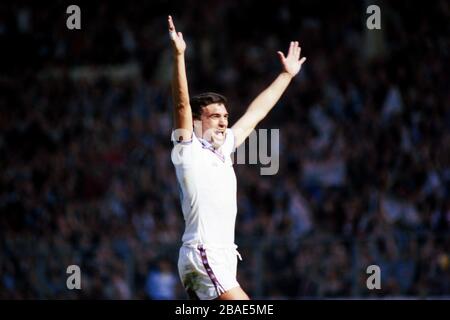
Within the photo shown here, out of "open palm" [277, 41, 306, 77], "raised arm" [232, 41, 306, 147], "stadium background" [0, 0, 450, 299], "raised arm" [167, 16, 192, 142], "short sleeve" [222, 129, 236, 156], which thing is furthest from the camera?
"stadium background" [0, 0, 450, 299]

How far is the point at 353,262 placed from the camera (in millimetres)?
14766

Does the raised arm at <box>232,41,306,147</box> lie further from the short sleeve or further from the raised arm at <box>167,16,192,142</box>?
the raised arm at <box>167,16,192,142</box>

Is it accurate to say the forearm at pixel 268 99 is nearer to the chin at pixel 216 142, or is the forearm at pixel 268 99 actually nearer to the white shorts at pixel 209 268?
the chin at pixel 216 142

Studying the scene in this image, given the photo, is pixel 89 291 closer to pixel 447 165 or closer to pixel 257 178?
pixel 257 178

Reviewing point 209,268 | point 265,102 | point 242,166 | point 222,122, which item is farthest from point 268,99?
point 242,166

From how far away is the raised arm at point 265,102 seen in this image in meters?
9.41

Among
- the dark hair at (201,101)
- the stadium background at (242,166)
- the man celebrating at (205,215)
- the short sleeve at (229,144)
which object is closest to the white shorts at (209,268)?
the man celebrating at (205,215)

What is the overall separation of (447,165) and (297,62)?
6.58 m

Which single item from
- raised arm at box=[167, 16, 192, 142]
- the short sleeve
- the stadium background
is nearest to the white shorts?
the short sleeve

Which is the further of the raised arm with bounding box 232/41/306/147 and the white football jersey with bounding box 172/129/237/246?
the raised arm with bounding box 232/41/306/147

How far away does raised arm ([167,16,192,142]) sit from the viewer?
839cm

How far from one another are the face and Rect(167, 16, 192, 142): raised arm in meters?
0.34
